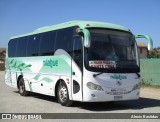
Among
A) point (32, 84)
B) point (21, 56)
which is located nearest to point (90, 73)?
point (32, 84)

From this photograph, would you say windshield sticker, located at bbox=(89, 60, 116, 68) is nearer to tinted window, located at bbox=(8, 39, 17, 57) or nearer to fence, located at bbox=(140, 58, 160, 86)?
tinted window, located at bbox=(8, 39, 17, 57)

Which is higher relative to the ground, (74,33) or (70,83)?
(74,33)

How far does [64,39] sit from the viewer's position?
14422 millimetres

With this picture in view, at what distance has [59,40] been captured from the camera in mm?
14875

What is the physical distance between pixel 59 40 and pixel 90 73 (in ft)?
8.80

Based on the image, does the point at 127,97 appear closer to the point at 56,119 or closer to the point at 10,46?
the point at 56,119

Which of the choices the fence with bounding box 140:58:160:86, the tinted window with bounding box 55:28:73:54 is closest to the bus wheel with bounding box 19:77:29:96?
the tinted window with bounding box 55:28:73:54

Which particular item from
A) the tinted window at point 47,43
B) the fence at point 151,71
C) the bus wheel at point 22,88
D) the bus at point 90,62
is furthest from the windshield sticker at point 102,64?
the fence at point 151,71

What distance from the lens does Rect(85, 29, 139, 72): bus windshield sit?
42.5 feet

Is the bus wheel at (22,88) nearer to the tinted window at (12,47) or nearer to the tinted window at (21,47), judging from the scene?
the tinted window at (21,47)

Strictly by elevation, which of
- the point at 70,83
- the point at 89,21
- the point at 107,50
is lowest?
the point at 70,83

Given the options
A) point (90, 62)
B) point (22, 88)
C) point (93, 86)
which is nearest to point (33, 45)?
point (22, 88)

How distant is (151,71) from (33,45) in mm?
11329

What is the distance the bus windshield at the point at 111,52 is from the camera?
1297 cm
